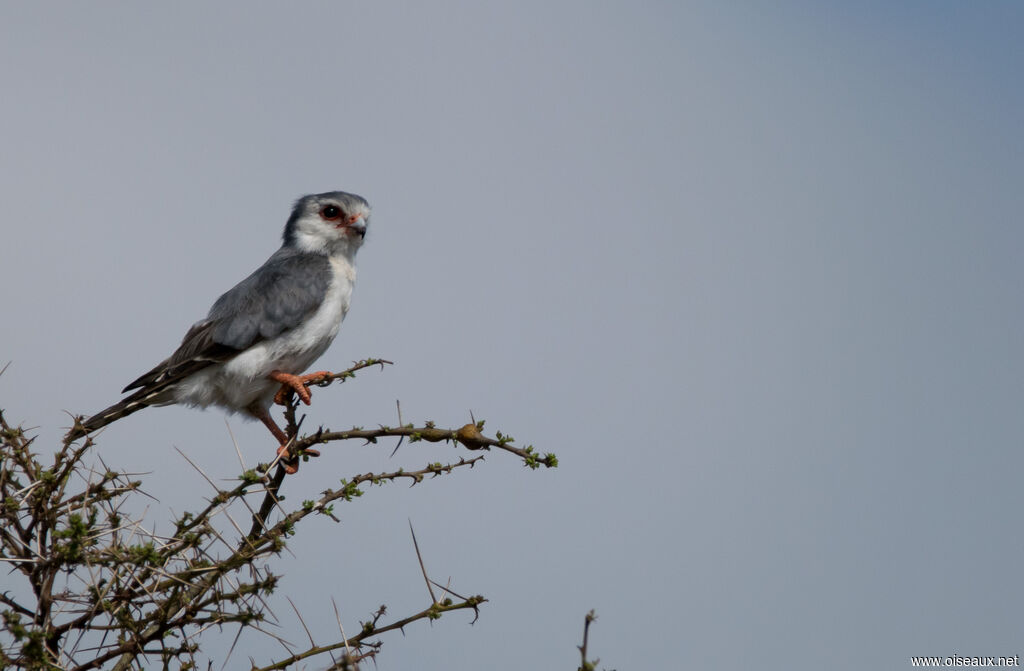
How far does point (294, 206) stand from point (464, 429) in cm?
485

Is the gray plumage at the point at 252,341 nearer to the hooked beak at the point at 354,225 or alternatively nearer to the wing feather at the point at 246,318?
the wing feather at the point at 246,318

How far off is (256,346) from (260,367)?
15 centimetres

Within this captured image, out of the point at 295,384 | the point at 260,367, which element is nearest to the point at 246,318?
the point at 260,367

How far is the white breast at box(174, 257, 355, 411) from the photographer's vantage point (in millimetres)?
6938

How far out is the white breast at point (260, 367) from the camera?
694 cm

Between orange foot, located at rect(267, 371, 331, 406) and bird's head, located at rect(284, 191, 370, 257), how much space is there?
1.57 meters

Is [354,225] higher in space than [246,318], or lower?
higher

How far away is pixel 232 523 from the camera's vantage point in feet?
14.0

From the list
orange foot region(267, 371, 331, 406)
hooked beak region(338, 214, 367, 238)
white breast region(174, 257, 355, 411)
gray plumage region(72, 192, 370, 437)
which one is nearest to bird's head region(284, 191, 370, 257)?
hooked beak region(338, 214, 367, 238)

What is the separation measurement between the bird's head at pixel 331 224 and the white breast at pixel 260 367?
2.83 ft

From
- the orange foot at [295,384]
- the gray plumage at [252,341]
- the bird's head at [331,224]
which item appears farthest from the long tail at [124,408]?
the bird's head at [331,224]

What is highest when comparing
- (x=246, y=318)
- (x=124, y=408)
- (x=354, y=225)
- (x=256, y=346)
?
(x=354, y=225)

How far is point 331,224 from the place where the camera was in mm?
8219

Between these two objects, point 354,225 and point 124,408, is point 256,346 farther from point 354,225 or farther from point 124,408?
point 354,225
